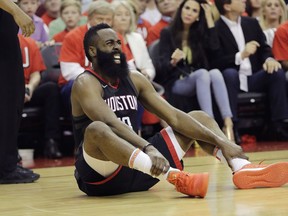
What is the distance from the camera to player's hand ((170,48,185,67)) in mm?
7723

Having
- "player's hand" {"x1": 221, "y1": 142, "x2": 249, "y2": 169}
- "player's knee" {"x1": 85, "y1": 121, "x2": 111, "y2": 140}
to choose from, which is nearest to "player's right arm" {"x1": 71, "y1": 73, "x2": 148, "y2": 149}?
"player's knee" {"x1": 85, "y1": 121, "x2": 111, "y2": 140}

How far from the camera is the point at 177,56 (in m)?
7.72

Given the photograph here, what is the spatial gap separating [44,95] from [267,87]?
247 centimetres

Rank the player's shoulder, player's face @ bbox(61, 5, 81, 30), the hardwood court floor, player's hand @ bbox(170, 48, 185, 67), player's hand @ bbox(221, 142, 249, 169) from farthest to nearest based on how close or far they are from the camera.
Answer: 1. player's face @ bbox(61, 5, 81, 30)
2. player's hand @ bbox(170, 48, 185, 67)
3. the player's shoulder
4. player's hand @ bbox(221, 142, 249, 169)
5. the hardwood court floor

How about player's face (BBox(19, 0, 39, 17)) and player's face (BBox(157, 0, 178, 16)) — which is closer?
player's face (BBox(19, 0, 39, 17))

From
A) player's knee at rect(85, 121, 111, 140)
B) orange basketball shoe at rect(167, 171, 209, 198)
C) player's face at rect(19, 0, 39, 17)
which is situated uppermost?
player's face at rect(19, 0, 39, 17)

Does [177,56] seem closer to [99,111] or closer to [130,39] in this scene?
[130,39]

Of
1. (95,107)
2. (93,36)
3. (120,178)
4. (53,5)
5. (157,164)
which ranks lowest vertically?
(120,178)

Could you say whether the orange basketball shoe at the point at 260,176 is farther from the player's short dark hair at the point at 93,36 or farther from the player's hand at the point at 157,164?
the player's short dark hair at the point at 93,36

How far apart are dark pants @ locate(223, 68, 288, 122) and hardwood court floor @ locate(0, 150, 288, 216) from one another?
2672 millimetres

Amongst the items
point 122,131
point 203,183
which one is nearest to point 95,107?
point 122,131

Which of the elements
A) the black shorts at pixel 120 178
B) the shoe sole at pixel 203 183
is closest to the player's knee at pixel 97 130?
the black shorts at pixel 120 178

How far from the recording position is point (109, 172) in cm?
438

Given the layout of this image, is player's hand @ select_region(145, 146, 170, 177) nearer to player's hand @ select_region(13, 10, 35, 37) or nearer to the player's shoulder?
the player's shoulder
